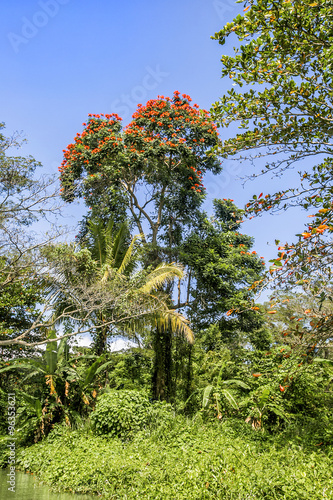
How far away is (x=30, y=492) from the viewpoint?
5918mm

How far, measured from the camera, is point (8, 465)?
317 inches

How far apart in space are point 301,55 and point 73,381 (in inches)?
340

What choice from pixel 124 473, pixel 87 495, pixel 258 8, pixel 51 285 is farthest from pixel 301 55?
pixel 51 285

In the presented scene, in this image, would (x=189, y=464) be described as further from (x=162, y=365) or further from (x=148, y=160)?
(x=148, y=160)

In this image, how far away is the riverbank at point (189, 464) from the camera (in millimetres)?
4496

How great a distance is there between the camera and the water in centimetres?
555

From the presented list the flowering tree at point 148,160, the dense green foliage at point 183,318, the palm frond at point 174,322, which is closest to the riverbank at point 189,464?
the dense green foliage at point 183,318

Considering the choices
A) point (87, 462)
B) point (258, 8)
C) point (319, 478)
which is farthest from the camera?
point (87, 462)

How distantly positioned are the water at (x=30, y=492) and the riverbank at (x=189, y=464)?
5.9 inches

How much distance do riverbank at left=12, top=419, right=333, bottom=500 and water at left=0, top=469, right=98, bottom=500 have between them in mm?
151

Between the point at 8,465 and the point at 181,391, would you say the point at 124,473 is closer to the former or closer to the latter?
the point at 8,465

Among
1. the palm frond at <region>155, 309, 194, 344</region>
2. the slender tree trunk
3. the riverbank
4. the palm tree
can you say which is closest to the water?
the riverbank

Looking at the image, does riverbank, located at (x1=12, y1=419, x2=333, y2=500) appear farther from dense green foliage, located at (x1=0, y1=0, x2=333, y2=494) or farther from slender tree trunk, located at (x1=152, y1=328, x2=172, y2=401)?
slender tree trunk, located at (x1=152, y1=328, x2=172, y2=401)

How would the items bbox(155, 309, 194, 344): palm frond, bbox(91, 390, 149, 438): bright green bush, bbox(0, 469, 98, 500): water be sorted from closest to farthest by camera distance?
bbox(0, 469, 98, 500): water < bbox(91, 390, 149, 438): bright green bush < bbox(155, 309, 194, 344): palm frond
